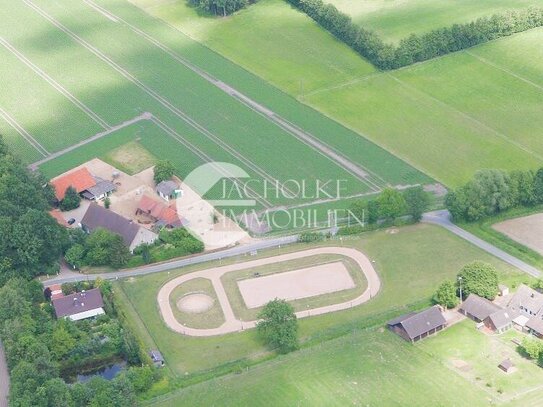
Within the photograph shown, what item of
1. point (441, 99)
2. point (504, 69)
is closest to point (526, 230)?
point (441, 99)

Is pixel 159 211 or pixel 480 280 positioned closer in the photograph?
pixel 480 280

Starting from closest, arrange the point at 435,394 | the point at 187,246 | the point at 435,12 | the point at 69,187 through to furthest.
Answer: the point at 435,394 → the point at 187,246 → the point at 69,187 → the point at 435,12

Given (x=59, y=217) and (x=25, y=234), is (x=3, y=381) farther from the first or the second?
(x=59, y=217)

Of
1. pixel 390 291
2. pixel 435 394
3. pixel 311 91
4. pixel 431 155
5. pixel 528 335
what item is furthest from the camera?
pixel 311 91

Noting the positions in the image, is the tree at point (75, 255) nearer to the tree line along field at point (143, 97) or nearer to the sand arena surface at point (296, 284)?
the sand arena surface at point (296, 284)

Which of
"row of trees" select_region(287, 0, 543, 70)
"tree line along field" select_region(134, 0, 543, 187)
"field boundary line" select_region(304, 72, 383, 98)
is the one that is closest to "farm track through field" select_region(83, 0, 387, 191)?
"tree line along field" select_region(134, 0, 543, 187)

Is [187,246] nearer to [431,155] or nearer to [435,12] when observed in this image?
[431,155]

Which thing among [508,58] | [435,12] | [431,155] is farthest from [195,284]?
[435,12]
